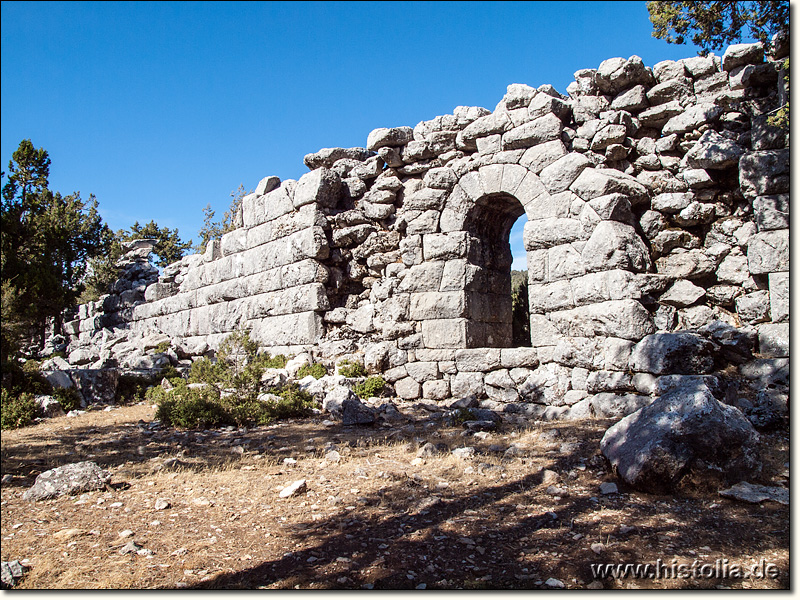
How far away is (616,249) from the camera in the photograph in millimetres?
7172

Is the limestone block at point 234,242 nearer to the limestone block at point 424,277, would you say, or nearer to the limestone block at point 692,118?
the limestone block at point 424,277

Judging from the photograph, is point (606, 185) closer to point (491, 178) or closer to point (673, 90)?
point (673, 90)

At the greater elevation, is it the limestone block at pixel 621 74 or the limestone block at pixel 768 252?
the limestone block at pixel 621 74

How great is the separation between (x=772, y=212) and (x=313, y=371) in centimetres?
676

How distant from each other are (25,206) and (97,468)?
16635 millimetres

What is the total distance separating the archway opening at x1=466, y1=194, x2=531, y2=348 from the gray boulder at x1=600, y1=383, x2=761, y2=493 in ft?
14.8

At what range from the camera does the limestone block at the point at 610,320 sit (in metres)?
6.88

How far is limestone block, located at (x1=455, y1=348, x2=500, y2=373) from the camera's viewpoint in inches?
325

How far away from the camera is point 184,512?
420 cm

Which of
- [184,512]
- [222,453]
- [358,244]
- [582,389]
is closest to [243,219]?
[358,244]

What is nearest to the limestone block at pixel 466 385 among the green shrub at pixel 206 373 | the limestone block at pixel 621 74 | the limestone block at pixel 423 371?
the limestone block at pixel 423 371

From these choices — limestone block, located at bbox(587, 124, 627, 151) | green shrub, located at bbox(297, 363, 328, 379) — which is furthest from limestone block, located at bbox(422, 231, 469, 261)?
green shrub, located at bbox(297, 363, 328, 379)

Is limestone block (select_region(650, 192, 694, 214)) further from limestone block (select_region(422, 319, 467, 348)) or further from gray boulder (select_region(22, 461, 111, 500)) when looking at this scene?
gray boulder (select_region(22, 461, 111, 500))

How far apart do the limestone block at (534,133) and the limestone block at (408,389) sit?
3839 mm
